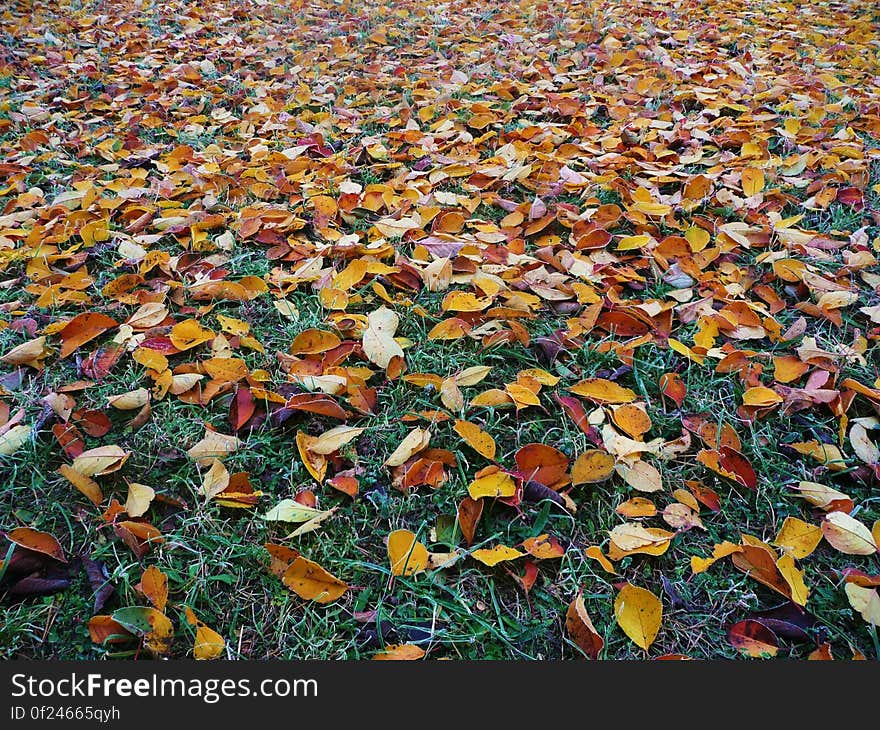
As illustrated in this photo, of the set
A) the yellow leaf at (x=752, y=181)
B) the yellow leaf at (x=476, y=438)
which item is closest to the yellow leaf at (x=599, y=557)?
the yellow leaf at (x=476, y=438)

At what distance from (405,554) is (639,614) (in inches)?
17.8

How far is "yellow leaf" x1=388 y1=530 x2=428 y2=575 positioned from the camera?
1.28 m

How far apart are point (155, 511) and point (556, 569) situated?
0.84m

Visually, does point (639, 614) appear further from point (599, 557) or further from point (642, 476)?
point (642, 476)

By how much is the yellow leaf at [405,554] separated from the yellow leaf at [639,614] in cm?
38

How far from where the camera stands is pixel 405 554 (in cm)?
129

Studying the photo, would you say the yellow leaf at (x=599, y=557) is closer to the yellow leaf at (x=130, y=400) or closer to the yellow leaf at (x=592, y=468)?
the yellow leaf at (x=592, y=468)

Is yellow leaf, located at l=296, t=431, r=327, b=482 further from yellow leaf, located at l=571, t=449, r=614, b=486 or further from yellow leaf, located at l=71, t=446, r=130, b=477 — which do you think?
yellow leaf, located at l=571, t=449, r=614, b=486

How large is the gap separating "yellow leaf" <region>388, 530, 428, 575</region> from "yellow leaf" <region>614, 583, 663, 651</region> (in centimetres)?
38

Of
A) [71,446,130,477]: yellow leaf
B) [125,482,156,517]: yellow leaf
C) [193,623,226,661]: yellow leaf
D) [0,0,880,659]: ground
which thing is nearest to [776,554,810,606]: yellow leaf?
[0,0,880,659]: ground

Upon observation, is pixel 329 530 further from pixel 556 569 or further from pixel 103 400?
pixel 103 400

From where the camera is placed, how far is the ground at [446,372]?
4.06 ft

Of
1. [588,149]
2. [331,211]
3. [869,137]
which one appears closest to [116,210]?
[331,211]

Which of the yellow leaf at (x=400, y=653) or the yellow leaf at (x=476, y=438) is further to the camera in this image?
the yellow leaf at (x=476, y=438)
